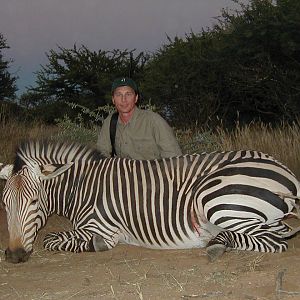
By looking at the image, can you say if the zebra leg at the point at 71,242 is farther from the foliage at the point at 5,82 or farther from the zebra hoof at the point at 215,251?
the foliage at the point at 5,82

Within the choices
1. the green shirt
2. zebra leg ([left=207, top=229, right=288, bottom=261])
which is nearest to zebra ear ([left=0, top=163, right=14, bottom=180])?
the green shirt

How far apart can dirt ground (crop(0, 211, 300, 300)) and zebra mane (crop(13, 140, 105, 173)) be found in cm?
82

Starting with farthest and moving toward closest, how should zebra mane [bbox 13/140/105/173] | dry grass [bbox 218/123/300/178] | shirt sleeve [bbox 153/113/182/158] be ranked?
dry grass [bbox 218/123/300/178] < shirt sleeve [bbox 153/113/182/158] < zebra mane [bbox 13/140/105/173]

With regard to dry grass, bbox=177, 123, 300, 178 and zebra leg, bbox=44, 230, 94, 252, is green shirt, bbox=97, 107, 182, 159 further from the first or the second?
dry grass, bbox=177, 123, 300, 178

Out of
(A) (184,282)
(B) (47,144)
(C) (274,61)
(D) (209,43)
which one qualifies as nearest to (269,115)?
(C) (274,61)

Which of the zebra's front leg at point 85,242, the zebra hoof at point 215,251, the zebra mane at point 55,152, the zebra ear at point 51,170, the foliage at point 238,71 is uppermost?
the foliage at point 238,71

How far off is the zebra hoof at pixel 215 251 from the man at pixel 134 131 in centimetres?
167

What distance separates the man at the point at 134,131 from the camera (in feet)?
18.7

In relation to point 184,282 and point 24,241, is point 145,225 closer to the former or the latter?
point 24,241

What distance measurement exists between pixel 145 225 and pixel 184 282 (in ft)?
4.15

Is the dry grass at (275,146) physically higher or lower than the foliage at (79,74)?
lower

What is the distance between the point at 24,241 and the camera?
14.6 ft

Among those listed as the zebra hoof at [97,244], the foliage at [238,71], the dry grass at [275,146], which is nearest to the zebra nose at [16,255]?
the zebra hoof at [97,244]

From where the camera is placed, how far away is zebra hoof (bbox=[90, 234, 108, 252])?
4.76 metres
